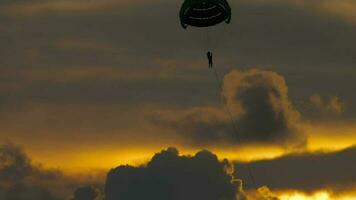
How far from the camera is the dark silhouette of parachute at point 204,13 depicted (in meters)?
121

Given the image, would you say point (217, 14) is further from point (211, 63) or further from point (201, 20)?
point (211, 63)

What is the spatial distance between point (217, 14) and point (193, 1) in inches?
206

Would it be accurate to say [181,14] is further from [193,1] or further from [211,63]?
[211,63]

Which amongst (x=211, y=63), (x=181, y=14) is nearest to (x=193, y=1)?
(x=181, y=14)

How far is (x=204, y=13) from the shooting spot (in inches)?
4879

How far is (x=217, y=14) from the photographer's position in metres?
124

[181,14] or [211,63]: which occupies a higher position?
[181,14]

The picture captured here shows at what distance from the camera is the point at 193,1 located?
119 m

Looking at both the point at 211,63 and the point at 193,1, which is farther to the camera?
the point at 193,1

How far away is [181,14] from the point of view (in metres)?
121

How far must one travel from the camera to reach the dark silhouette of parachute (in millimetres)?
120625

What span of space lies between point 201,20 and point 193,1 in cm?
523

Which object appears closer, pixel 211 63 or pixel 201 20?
pixel 211 63

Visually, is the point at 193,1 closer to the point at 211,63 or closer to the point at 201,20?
the point at 201,20
